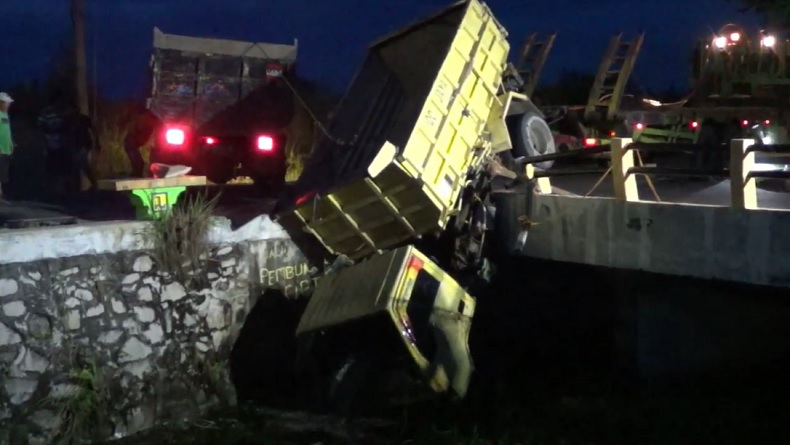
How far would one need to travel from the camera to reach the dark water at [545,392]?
816 centimetres

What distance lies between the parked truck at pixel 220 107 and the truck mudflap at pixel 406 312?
4.31m

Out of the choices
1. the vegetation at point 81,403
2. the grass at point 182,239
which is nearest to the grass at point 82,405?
the vegetation at point 81,403

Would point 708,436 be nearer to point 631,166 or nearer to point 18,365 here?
point 631,166

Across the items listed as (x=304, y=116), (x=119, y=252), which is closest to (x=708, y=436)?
(x=119, y=252)

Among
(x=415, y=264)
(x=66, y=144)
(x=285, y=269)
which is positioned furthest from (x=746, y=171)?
(x=66, y=144)

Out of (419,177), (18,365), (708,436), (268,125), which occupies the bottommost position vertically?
(708,436)

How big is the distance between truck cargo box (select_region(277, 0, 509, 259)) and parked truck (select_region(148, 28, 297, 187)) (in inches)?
103

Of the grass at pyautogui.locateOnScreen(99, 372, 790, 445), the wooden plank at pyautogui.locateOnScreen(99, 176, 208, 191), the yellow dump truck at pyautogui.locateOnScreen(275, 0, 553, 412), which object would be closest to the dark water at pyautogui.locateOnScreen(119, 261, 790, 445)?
the grass at pyautogui.locateOnScreen(99, 372, 790, 445)

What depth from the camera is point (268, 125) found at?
1319 centimetres

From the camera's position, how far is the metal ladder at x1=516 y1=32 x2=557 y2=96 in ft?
56.1

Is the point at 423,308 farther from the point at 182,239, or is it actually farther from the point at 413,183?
the point at 182,239

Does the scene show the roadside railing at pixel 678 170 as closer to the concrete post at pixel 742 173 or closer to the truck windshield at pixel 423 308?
the concrete post at pixel 742 173

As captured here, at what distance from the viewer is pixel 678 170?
8.46 meters

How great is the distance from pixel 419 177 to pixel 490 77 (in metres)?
2.31
